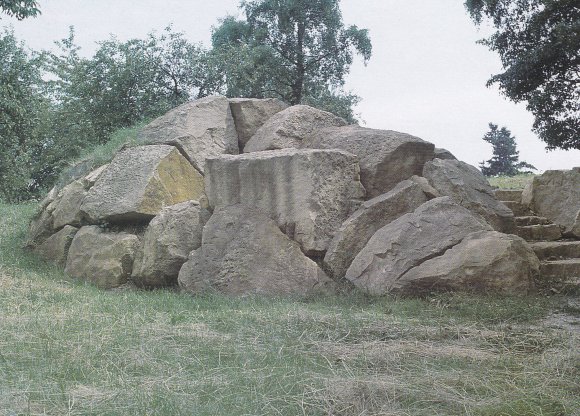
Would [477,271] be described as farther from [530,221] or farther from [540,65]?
[540,65]

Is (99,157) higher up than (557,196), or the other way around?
(99,157)

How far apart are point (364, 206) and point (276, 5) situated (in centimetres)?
1521

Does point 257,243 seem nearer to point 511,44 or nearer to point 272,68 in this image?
point 511,44

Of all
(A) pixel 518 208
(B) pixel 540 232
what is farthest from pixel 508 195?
(B) pixel 540 232

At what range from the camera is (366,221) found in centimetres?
859

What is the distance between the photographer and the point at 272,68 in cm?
2119

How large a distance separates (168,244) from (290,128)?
2.63 meters

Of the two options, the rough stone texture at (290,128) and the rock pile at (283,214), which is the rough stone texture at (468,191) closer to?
the rock pile at (283,214)

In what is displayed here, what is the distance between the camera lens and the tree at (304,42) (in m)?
21.9

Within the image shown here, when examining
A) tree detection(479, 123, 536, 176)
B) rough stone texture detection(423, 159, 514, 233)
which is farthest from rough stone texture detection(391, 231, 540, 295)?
tree detection(479, 123, 536, 176)

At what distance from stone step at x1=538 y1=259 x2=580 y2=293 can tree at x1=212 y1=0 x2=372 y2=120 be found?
13775 mm

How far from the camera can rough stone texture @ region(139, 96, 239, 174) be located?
35.1 ft

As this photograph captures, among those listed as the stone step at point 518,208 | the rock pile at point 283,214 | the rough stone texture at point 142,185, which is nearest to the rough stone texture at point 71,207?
the rock pile at point 283,214

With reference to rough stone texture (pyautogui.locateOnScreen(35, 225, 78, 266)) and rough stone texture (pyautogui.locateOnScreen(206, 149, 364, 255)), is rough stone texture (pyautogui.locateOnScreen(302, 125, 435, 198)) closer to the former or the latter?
rough stone texture (pyautogui.locateOnScreen(206, 149, 364, 255))
